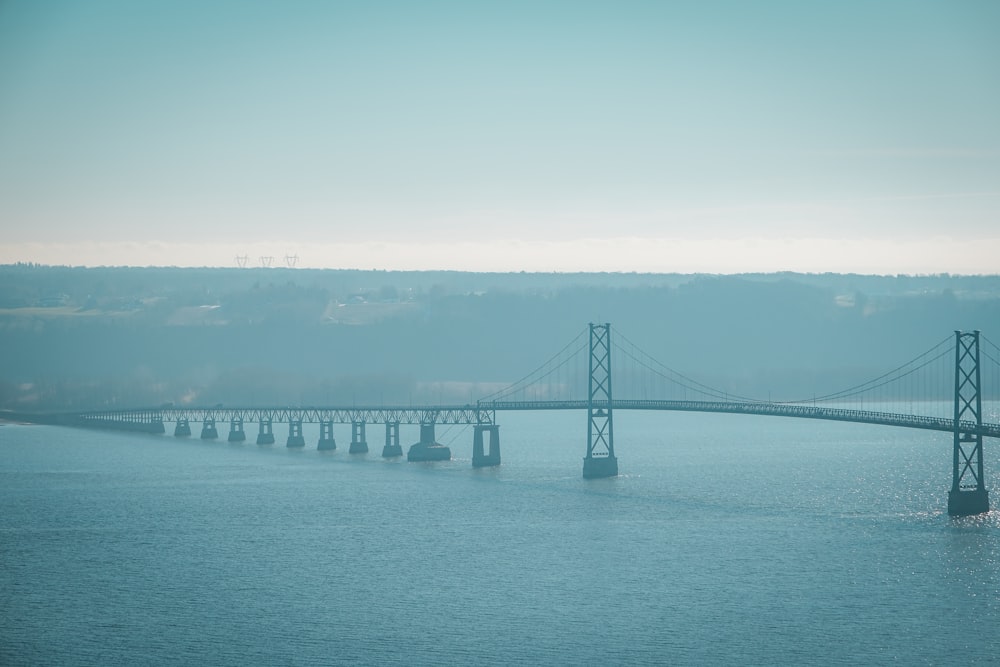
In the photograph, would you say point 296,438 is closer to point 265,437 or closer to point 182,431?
point 265,437

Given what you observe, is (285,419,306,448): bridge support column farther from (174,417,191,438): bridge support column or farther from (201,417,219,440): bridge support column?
(174,417,191,438): bridge support column

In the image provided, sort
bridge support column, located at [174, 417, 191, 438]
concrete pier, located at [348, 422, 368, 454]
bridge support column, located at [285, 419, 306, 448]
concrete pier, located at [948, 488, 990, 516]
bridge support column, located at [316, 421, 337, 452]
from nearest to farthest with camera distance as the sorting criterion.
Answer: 1. concrete pier, located at [948, 488, 990, 516]
2. concrete pier, located at [348, 422, 368, 454]
3. bridge support column, located at [316, 421, 337, 452]
4. bridge support column, located at [285, 419, 306, 448]
5. bridge support column, located at [174, 417, 191, 438]

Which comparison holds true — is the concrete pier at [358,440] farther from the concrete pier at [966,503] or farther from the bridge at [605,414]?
the concrete pier at [966,503]

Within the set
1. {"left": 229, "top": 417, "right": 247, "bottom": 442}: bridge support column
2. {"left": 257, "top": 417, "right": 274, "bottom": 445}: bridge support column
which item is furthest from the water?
{"left": 229, "top": 417, "right": 247, "bottom": 442}: bridge support column

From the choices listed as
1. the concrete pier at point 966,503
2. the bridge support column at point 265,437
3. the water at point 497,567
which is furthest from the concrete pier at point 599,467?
the bridge support column at point 265,437

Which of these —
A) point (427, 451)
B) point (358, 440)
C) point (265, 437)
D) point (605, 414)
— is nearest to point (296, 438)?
point (265, 437)

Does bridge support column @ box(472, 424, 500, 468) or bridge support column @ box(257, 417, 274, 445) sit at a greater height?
bridge support column @ box(472, 424, 500, 468)
